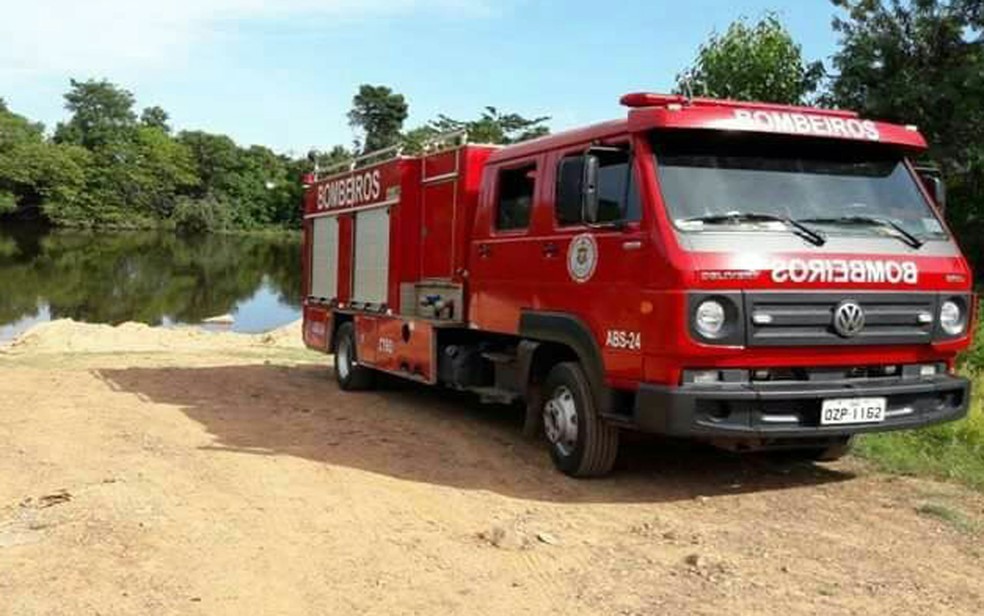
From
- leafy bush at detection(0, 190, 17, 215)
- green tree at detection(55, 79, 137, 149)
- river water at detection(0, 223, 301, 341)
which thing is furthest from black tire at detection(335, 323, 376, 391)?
green tree at detection(55, 79, 137, 149)

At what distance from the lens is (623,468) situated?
26.1ft

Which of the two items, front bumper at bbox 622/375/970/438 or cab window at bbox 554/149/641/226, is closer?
front bumper at bbox 622/375/970/438

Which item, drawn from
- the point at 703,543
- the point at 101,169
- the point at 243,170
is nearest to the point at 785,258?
the point at 703,543

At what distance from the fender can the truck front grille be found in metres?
1.13

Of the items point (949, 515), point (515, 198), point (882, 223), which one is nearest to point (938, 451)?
point (949, 515)

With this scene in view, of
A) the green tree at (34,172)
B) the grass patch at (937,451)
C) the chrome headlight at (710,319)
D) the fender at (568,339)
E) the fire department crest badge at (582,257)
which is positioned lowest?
the grass patch at (937,451)

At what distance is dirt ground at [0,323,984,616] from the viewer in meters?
5.03

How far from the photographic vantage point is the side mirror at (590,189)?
268 inches

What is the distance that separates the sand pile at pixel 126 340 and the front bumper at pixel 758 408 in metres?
14.4

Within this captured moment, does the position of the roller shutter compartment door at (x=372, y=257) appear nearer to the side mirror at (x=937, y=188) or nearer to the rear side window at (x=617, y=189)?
the rear side window at (x=617, y=189)

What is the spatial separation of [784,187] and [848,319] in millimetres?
961

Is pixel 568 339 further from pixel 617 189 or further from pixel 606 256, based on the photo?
pixel 617 189

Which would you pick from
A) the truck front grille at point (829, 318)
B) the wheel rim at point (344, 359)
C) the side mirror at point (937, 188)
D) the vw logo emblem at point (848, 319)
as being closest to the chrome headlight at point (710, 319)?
the truck front grille at point (829, 318)

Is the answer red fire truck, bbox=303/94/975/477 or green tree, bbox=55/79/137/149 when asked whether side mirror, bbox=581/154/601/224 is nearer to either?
red fire truck, bbox=303/94/975/477
